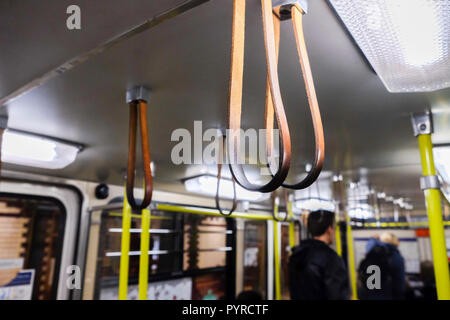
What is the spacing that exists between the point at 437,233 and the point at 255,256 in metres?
5.36

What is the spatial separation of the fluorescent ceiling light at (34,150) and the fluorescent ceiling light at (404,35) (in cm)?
216

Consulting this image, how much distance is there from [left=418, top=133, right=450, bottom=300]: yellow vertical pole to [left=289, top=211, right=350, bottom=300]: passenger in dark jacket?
0.85 m

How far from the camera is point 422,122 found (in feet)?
5.91

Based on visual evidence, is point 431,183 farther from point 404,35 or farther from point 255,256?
point 255,256

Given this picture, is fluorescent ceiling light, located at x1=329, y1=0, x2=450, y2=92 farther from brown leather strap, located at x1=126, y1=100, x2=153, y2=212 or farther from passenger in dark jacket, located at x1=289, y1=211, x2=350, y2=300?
passenger in dark jacket, located at x1=289, y1=211, x2=350, y2=300

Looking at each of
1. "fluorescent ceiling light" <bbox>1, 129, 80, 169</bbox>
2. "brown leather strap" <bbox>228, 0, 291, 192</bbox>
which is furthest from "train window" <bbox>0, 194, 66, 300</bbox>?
"brown leather strap" <bbox>228, 0, 291, 192</bbox>

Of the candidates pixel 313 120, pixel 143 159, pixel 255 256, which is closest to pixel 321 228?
pixel 143 159

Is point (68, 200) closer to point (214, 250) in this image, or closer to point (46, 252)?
point (46, 252)

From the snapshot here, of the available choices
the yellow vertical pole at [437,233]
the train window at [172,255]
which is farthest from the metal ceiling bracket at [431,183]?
the train window at [172,255]

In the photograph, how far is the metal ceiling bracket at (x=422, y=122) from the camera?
1.77m

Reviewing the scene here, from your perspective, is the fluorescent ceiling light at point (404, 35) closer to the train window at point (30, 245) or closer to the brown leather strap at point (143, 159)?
the brown leather strap at point (143, 159)

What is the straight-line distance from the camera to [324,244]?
2516 mm

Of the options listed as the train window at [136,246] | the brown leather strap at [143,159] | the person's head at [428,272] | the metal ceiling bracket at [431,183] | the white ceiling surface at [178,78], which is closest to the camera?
the white ceiling surface at [178,78]

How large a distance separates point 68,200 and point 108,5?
3.49 meters
